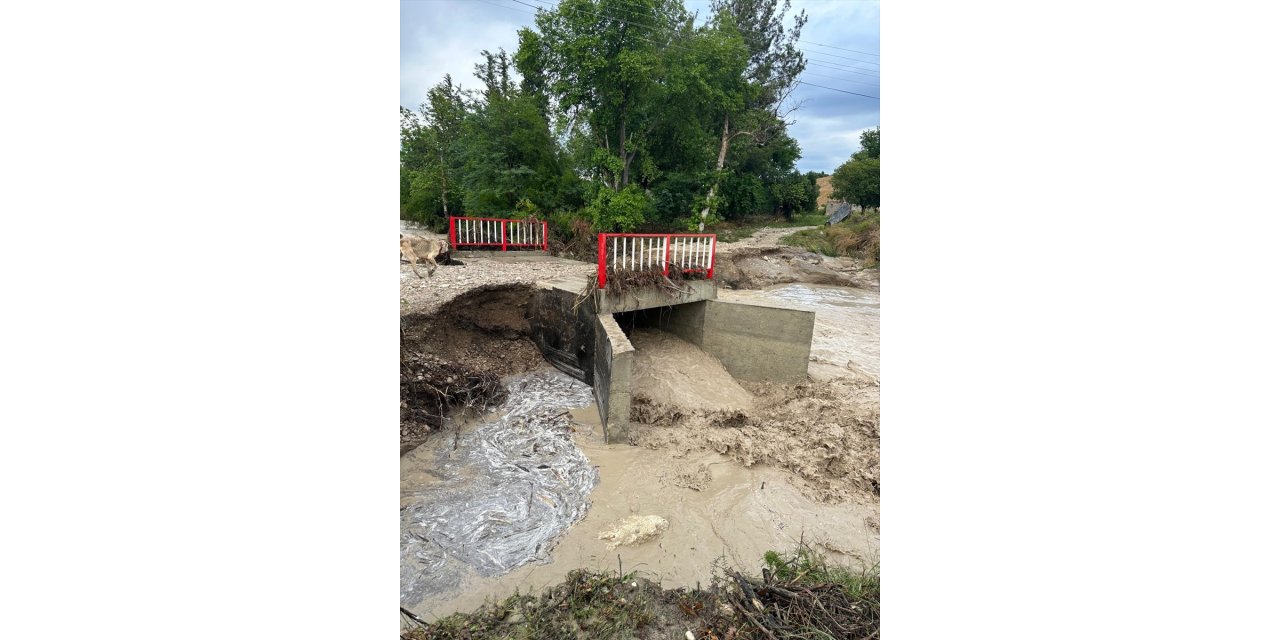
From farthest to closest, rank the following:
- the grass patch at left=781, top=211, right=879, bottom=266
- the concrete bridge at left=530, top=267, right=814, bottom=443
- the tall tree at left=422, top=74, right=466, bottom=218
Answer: the grass patch at left=781, top=211, right=879, bottom=266 → the tall tree at left=422, top=74, right=466, bottom=218 → the concrete bridge at left=530, top=267, right=814, bottom=443

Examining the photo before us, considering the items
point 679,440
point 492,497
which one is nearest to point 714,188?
point 679,440

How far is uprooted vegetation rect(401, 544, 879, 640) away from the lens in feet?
7.70

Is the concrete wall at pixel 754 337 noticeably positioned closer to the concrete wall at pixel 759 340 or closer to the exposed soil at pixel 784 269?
the concrete wall at pixel 759 340

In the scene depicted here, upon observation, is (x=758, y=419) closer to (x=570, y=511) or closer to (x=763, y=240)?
(x=570, y=511)

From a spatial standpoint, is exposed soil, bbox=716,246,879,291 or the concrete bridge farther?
exposed soil, bbox=716,246,879,291

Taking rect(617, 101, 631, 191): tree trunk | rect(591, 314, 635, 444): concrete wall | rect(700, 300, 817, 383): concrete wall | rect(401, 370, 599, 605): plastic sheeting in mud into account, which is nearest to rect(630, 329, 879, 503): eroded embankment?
rect(700, 300, 817, 383): concrete wall

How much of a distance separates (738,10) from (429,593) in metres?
26.4

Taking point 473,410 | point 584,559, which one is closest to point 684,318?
point 473,410

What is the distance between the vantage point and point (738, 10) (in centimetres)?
2294

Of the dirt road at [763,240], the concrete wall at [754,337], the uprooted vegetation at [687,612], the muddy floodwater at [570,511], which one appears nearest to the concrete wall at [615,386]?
the muddy floodwater at [570,511]

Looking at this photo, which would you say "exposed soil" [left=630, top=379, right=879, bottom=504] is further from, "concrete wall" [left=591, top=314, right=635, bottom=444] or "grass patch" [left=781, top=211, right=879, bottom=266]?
"grass patch" [left=781, top=211, right=879, bottom=266]

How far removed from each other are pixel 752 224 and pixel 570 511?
23.8 m

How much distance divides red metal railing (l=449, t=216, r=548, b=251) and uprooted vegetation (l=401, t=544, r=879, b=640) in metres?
8.95

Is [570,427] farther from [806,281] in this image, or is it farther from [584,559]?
[806,281]
